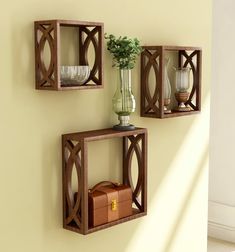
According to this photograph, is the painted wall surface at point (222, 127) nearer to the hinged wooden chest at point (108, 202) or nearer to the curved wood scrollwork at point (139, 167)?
the curved wood scrollwork at point (139, 167)

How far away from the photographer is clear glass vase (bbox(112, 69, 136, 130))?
6.34 ft

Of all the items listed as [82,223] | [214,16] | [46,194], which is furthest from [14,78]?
[214,16]

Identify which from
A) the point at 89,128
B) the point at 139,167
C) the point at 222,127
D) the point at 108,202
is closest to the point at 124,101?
the point at 89,128

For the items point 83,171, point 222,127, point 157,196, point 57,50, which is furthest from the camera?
point 222,127

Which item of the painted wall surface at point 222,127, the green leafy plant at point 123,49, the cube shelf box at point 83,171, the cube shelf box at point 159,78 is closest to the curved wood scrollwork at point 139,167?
the cube shelf box at point 83,171

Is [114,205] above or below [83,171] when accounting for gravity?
below

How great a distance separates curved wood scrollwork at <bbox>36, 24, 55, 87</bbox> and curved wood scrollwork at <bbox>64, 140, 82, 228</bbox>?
24 cm

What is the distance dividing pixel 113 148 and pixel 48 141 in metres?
0.33

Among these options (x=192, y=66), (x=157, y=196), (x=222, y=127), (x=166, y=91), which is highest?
(x=192, y=66)

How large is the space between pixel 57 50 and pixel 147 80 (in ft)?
1.89

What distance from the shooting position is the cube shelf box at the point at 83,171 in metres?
1.75

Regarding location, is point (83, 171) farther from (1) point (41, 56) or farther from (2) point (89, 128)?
(1) point (41, 56)

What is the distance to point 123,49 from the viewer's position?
188cm

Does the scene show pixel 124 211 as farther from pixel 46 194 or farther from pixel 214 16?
pixel 214 16
